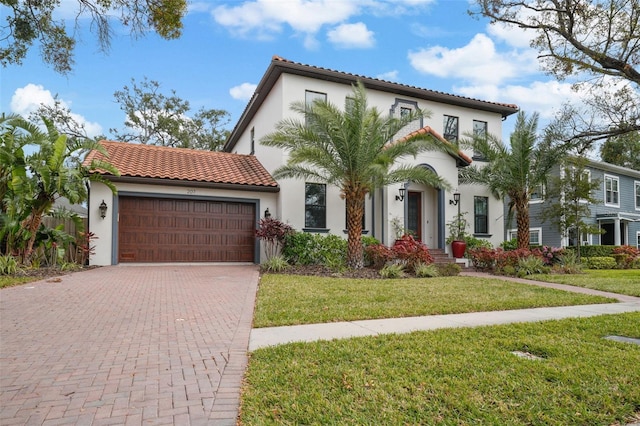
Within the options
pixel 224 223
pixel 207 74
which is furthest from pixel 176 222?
pixel 207 74

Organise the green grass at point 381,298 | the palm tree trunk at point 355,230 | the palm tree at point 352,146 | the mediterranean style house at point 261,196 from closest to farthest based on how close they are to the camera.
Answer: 1. the green grass at point 381,298
2. the palm tree at point 352,146
3. the palm tree trunk at point 355,230
4. the mediterranean style house at point 261,196

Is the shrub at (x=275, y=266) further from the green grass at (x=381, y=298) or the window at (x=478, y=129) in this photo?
the window at (x=478, y=129)

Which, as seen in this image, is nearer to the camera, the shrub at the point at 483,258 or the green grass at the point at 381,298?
the green grass at the point at 381,298

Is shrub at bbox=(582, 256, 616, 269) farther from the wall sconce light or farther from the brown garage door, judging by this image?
the wall sconce light

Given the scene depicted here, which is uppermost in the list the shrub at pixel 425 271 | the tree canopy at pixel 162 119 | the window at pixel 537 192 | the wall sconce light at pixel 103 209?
the tree canopy at pixel 162 119

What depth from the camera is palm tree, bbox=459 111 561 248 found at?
15.5m

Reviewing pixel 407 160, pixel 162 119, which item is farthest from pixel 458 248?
pixel 162 119

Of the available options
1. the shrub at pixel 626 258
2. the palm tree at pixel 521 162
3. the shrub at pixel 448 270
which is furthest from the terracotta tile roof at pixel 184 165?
the shrub at pixel 626 258

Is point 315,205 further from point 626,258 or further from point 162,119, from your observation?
point 162,119

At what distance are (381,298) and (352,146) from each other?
5755 millimetres

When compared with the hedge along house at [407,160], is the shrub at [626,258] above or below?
below

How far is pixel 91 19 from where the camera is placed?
6996 millimetres

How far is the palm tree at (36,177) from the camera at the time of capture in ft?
35.1

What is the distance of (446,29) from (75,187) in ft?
40.6
